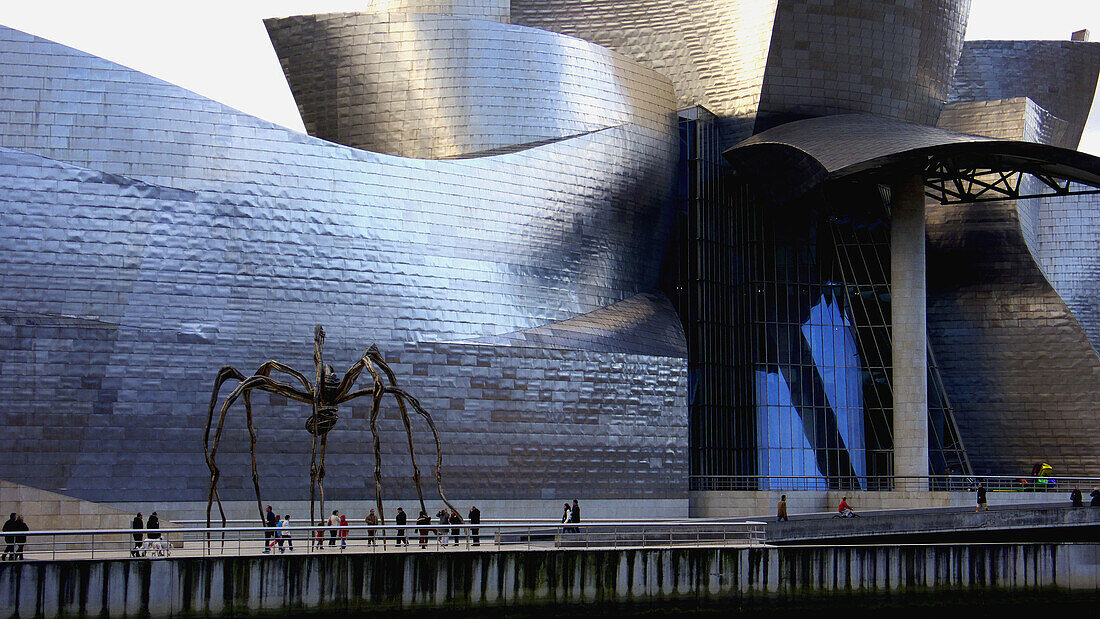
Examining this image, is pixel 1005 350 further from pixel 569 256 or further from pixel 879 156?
pixel 569 256

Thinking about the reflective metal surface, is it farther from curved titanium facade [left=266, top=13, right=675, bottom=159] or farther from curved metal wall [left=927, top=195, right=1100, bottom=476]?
curved titanium facade [left=266, top=13, right=675, bottom=159]

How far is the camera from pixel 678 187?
35.1 metres

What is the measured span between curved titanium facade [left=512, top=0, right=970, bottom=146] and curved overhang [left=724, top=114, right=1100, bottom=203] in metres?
1.10

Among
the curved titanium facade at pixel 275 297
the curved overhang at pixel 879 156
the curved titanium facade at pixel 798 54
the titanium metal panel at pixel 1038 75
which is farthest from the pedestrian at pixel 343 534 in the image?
the titanium metal panel at pixel 1038 75

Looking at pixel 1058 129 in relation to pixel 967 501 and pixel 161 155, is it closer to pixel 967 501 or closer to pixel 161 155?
pixel 967 501

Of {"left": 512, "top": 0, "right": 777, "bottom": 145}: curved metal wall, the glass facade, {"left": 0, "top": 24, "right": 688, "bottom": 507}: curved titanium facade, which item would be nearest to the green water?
{"left": 0, "top": 24, "right": 688, "bottom": 507}: curved titanium facade

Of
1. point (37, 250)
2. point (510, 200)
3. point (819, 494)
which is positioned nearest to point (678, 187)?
point (510, 200)

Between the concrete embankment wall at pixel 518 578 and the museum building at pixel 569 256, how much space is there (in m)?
2.34

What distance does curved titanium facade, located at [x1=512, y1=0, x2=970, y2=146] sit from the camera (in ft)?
110

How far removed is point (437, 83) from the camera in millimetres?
30500

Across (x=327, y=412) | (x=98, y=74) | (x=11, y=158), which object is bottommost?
(x=327, y=412)

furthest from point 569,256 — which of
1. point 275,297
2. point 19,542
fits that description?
point 19,542

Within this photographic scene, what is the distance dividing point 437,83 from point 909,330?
14.5 meters

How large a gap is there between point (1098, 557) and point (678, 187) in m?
17.4
